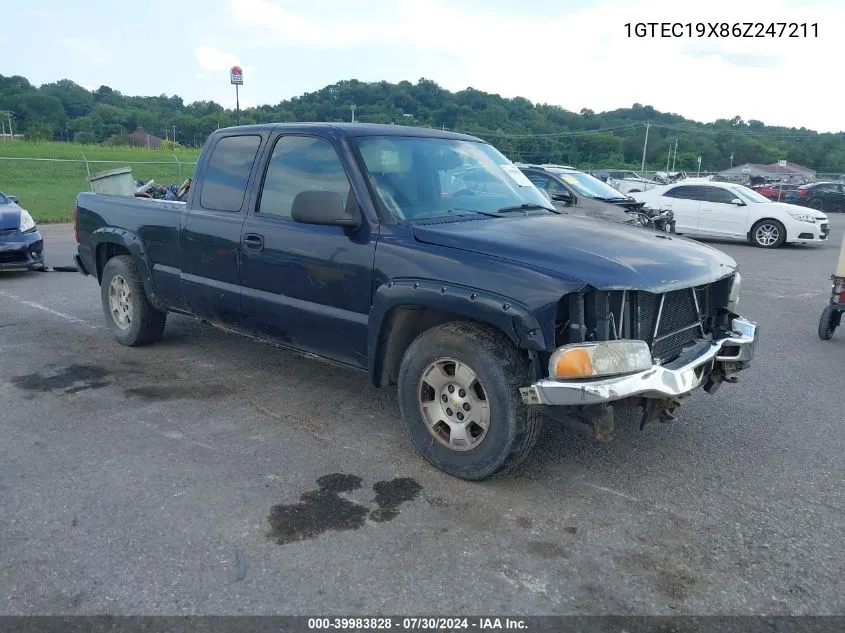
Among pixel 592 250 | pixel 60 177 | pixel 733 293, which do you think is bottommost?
pixel 60 177

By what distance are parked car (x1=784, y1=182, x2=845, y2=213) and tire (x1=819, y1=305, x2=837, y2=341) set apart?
2498 centimetres

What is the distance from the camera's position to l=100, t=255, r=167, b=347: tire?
243 inches

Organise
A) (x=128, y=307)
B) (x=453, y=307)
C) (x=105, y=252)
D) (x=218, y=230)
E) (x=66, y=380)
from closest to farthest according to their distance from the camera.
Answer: (x=453, y=307) < (x=218, y=230) < (x=66, y=380) < (x=128, y=307) < (x=105, y=252)

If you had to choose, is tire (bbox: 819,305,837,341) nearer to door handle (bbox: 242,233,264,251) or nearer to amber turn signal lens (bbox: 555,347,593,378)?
A: amber turn signal lens (bbox: 555,347,593,378)

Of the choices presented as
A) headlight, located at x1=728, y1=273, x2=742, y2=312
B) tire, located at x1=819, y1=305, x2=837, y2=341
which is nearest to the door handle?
headlight, located at x1=728, y1=273, x2=742, y2=312

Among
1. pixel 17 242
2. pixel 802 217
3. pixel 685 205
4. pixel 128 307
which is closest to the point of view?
pixel 128 307

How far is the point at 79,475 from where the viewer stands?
12.7ft

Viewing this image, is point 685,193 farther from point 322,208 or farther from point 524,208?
point 322,208

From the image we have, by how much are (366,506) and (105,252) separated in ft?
14.1

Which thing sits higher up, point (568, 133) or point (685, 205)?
point (568, 133)

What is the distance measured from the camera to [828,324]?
23.8ft

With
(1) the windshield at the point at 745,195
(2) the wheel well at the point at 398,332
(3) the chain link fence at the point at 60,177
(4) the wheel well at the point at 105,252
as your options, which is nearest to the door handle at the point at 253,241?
(2) the wheel well at the point at 398,332

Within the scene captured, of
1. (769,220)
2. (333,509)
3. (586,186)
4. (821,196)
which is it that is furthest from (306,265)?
(821,196)

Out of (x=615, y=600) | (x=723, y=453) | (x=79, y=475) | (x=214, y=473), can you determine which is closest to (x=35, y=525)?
(x=79, y=475)
